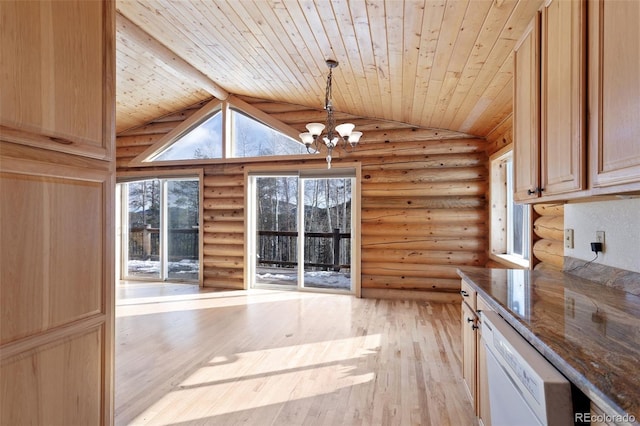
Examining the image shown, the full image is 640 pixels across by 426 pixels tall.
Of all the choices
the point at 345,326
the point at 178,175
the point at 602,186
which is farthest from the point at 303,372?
the point at 178,175

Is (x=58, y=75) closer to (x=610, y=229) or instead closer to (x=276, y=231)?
(x=610, y=229)

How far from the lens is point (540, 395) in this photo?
87cm

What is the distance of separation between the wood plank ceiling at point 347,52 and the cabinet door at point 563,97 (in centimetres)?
39

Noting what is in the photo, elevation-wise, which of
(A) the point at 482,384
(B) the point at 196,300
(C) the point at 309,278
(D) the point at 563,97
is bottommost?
(B) the point at 196,300

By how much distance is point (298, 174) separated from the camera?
16.9ft

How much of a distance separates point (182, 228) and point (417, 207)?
4.29 m

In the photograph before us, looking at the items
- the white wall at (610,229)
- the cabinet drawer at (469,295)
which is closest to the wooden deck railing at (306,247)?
the cabinet drawer at (469,295)

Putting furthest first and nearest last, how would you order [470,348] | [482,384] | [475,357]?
1. [470,348]
2. [475,357]
3. [482,384]

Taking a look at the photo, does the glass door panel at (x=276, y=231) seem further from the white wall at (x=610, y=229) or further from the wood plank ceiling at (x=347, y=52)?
the white wall at (x=610, y=229)

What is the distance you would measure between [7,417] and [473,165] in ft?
16.5

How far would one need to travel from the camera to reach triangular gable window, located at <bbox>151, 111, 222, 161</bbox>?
223 inches

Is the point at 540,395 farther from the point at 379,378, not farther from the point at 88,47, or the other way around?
the point at 88,47

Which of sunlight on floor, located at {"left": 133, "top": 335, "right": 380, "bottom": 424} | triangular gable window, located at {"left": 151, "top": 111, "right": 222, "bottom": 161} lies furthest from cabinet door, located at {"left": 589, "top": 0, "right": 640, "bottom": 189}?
triangular gable window, located at {"left": 151, "top": 111, "right": 222, "bottom": 161}

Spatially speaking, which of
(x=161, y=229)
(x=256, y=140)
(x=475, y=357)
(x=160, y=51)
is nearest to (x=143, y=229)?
(x=161, y=229)
